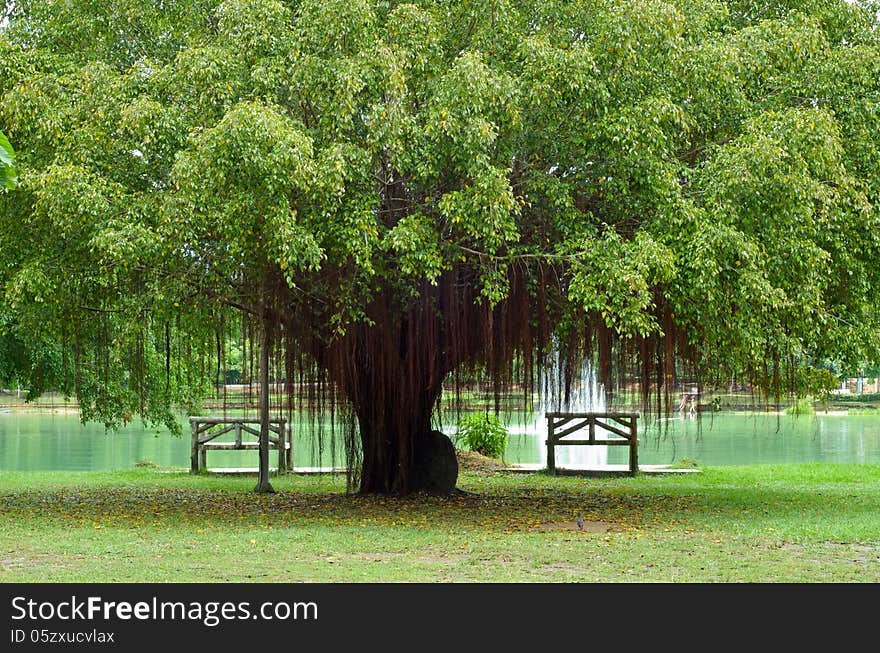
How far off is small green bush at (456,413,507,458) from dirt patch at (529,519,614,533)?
34.5 feet

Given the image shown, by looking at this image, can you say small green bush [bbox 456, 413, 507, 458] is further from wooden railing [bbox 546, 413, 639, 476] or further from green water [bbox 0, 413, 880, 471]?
wooden railing [bbox 546, 413, 639, 476]

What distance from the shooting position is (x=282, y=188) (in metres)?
11.2

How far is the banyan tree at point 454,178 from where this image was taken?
11.5 meters

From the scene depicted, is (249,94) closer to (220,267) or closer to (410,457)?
(220,267)

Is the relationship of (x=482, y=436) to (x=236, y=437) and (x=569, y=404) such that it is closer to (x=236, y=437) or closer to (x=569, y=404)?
(x=236, y=437)

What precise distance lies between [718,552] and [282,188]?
550 cm

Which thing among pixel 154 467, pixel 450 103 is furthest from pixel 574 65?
pixel 154 467

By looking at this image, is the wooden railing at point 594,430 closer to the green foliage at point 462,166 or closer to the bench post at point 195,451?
the green foliage at point 462,166

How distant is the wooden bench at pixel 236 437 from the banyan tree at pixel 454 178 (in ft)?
20.2

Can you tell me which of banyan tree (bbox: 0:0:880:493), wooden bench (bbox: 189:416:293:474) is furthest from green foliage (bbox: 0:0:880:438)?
wooden bench (bbox: 189:416:293:474)

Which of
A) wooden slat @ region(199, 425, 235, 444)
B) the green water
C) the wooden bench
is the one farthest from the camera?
the green water

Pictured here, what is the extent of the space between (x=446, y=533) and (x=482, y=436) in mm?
11905

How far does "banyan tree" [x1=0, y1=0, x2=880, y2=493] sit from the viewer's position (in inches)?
454

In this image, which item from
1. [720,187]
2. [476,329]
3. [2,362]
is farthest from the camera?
[2,362]
